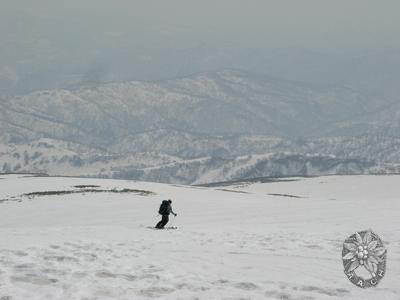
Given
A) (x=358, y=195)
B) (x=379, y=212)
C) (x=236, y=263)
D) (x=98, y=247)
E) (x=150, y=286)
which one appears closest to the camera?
(x=150, y=286)

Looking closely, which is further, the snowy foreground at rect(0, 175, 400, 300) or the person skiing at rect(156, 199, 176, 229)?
the person skiing at rect(156, 199, 176, 229)

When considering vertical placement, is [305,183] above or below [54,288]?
above

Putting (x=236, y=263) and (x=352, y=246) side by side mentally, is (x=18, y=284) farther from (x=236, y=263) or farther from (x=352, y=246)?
(x=352, y=246)

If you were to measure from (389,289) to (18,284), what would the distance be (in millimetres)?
8912

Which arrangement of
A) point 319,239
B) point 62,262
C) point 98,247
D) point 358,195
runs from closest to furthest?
point 62,262 → point 98,247 → point 319,239 → point 358,195

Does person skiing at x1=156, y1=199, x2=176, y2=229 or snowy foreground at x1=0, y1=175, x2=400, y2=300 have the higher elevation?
person skiing at x1=156, y1=199, x2=176, y2=229

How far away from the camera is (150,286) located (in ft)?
46.0

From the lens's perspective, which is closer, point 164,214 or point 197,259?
point 197,259

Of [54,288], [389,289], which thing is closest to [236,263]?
[389,289]

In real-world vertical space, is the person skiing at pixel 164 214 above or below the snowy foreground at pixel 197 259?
above

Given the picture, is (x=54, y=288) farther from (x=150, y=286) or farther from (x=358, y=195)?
(x=358, y=195)

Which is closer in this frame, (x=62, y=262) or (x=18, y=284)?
(x=18, y=284)

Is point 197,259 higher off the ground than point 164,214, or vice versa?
point 164,214

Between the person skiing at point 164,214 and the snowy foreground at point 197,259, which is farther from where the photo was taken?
the person skiing at point 164,214
